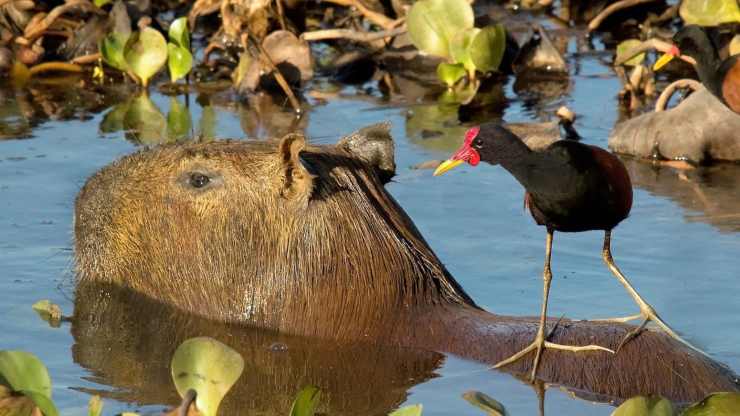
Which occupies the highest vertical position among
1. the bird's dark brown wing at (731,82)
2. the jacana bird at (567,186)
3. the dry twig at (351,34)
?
the jacana bird at (567,186)

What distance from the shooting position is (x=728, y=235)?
6.98 metres

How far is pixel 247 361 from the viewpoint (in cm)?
546

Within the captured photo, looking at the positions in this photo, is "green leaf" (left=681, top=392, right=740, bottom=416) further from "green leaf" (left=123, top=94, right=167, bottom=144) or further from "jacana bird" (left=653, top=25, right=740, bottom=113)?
"green leaf" (left=123, top=94, right=167, bottom=144)

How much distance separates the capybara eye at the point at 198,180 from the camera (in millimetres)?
5703

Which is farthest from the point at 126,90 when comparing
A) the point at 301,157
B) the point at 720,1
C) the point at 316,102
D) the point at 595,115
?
the point at 301,157

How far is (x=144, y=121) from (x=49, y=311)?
317 centimetres

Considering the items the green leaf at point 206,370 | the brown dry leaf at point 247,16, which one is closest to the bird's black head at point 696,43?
the brown dry leaf at point 247,16

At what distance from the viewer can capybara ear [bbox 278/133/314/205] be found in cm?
539

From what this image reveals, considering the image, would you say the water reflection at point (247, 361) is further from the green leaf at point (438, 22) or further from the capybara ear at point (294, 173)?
the green leaf at point (438, 22)

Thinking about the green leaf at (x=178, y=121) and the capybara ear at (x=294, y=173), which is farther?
the green leaf at (x=178, y=121)

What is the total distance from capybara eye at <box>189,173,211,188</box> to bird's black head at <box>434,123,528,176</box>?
94 centimetres

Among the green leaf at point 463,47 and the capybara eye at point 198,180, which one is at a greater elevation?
the capybara eye at point 198,180

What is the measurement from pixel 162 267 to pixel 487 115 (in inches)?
148

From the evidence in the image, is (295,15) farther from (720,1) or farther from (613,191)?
(613,191)
